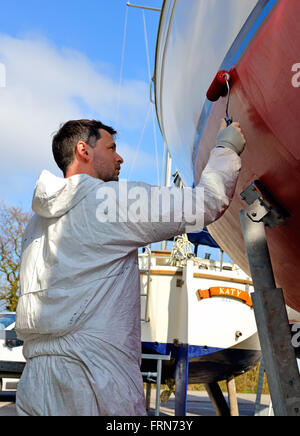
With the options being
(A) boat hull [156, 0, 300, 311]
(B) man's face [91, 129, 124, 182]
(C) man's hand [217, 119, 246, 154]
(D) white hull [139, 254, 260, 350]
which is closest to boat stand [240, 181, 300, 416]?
(A) boat hull [156, 0, 300, 311]

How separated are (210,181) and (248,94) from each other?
38 centimetres

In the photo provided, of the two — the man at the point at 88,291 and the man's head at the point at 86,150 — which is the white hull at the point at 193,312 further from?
the man at the point at 88,291

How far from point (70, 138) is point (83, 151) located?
0.07 m

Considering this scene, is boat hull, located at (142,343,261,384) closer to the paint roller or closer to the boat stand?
the boat stand

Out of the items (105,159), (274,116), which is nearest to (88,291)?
(105,159)

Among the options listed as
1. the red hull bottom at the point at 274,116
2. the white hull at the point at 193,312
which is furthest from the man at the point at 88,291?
the white hull at the point at 193,312

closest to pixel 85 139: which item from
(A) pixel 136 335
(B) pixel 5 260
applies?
(A) pixel 136 335

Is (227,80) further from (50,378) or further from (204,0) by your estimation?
(50,378)

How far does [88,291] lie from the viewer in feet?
3.53

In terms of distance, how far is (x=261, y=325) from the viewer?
1273mm

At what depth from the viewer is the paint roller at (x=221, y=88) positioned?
1.39 metres

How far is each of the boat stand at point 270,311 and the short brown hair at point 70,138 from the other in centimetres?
53
